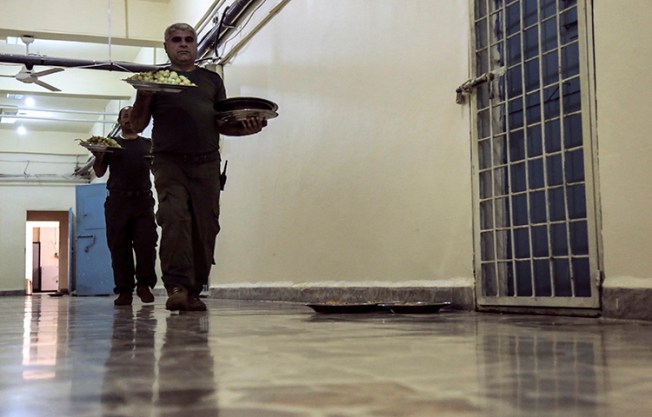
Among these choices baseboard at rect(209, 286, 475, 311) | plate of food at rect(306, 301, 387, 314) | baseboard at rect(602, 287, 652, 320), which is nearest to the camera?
baseboard at rect(602, 287, 652, 320)

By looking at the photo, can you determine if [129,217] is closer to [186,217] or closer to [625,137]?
[186,217]

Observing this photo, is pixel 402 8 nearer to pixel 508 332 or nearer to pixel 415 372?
pixel 508 332

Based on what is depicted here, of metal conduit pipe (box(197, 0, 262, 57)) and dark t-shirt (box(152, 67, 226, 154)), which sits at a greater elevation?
metal conduit pipe (box(197, 0, 262, 57))

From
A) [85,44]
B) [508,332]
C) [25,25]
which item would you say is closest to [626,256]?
[508,332]

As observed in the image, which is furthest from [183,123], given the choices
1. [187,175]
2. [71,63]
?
[71,63]

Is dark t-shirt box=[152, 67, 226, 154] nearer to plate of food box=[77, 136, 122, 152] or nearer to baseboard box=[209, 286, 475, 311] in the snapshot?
baseboard box=[209, 286, 475, 311]

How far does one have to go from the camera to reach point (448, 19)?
3.13 metres

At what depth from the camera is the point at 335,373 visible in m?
0.99

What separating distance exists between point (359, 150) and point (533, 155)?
1.34m

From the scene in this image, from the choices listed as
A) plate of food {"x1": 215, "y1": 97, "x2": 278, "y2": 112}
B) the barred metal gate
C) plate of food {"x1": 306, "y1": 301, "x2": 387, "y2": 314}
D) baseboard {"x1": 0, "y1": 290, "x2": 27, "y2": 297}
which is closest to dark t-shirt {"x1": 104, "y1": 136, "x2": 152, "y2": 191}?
plate of food {"x1": 215, "y1": 97, "x2": 278, "y2": 112}

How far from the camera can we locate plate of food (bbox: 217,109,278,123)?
3105 millimetres

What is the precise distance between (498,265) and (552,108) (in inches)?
26.2

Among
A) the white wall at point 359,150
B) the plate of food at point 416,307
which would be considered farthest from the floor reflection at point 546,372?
the white wall at point 359,150

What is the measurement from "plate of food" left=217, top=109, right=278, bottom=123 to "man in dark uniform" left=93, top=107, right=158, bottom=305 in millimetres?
1753
